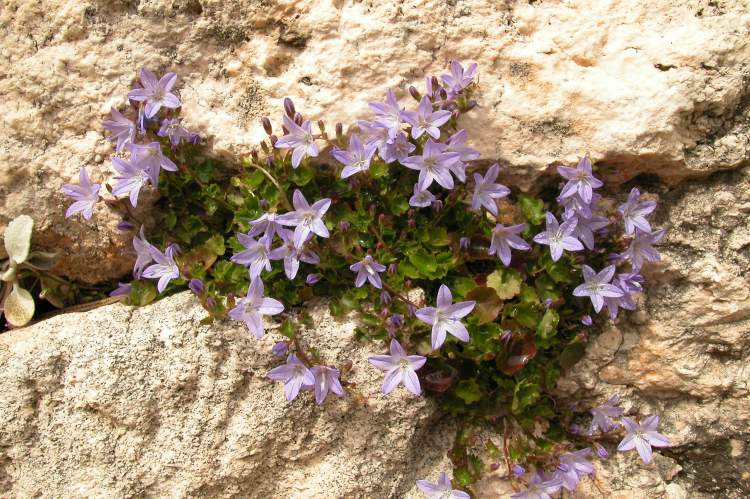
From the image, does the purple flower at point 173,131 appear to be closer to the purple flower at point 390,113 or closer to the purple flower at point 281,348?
the purple flower at point 390,113

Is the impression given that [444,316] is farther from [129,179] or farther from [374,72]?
[129,179]

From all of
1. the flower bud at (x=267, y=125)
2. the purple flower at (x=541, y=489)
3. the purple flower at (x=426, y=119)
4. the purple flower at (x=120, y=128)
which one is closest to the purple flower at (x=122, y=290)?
the purple flower at (x=120, y=128)

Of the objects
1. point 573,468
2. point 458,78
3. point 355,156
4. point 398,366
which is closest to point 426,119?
point 458,78

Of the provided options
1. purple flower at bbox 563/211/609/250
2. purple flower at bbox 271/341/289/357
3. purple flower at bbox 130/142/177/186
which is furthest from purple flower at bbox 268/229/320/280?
purple flower at bbox 563/211/609/250

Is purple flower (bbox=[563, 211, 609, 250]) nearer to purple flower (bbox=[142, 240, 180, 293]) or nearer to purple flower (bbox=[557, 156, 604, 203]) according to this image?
purple flower (bbox=[557, 156, 604, 203])

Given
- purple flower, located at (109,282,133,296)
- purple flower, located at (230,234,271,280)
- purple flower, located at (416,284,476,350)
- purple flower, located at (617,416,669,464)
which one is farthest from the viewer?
purple flower, located at (109,282,133,296)

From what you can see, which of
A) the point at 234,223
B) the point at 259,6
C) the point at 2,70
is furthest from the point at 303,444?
the point at 2,70

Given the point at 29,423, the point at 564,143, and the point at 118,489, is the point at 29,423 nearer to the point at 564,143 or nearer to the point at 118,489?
the point at 118,489

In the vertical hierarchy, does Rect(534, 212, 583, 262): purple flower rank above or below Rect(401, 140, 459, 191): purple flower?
below
